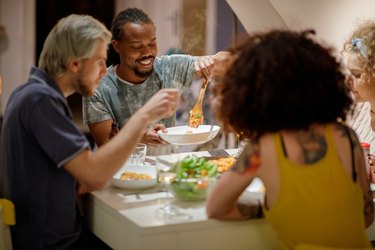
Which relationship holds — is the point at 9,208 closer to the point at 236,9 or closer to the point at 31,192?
the point at 31,192

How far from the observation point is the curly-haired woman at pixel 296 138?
5.45ft

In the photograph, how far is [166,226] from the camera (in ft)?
5.94

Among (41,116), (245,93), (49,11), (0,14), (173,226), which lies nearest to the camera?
(245,93)

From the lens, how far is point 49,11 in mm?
5895

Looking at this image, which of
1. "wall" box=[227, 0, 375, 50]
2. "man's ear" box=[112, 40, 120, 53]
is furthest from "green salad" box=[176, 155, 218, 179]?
"wall" box=[227, 0, 375, 50]

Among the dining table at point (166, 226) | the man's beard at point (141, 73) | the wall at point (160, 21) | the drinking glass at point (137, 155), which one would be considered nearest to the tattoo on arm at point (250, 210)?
the dining table at point (166, 226)

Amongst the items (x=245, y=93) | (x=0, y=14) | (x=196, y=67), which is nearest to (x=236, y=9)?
(x=196, y=67)

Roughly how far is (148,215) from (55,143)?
37 cm

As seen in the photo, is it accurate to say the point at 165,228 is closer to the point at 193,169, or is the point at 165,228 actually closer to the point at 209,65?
the point at 193,169

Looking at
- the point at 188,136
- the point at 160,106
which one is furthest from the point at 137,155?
the point at 160,106

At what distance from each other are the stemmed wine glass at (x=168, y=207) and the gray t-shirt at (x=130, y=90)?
0.90m

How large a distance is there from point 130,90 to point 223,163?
86cm

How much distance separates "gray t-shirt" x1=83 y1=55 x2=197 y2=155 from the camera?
117 inches

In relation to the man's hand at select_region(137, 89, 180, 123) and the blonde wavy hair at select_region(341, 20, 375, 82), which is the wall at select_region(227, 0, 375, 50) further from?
the man's hand at select_region(137, 89, 180, 123)
